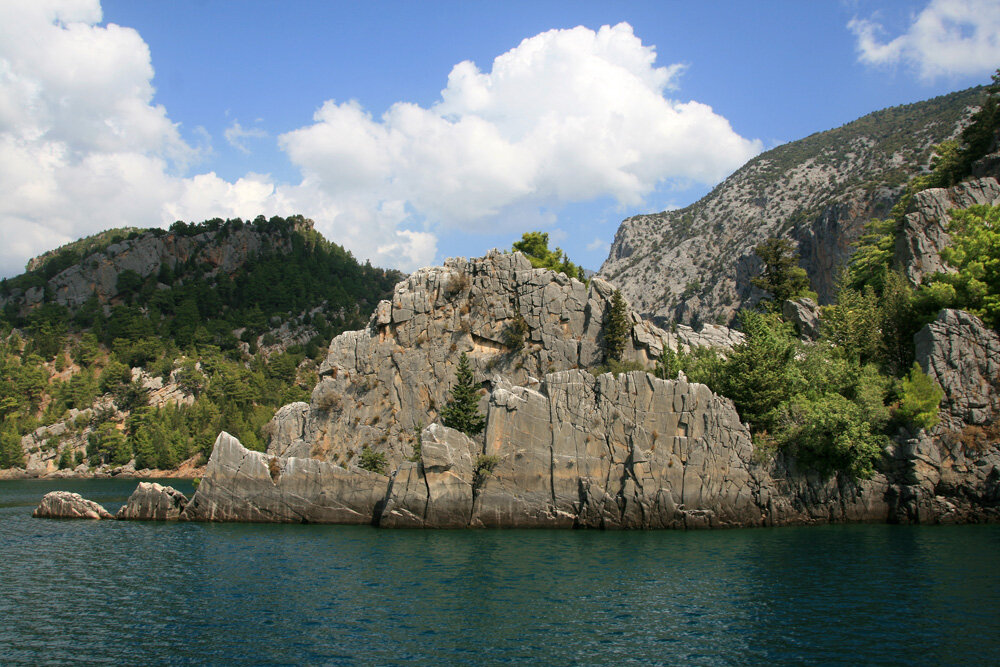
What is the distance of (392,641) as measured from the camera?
22.0 metres

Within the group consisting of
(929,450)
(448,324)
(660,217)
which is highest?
(660,217)

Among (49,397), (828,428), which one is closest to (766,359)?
(828,428)

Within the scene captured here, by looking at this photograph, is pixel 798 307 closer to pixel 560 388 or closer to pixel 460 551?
pixel 560 388

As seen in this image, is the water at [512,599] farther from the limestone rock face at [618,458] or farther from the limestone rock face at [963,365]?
the limestone rock face at [963,365]

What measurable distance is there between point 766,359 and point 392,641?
36825mm

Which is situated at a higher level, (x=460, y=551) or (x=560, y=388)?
(x=560, y=388)

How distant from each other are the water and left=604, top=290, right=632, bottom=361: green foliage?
1941cm

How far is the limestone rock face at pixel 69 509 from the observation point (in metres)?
53.5

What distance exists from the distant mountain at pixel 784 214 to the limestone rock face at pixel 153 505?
73.9 metres

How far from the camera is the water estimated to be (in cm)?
2112

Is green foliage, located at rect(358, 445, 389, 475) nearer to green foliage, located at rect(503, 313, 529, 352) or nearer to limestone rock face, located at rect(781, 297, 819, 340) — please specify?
green foliage, located at rect(503, 313, 529, 352)

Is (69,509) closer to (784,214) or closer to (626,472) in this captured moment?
(626,472)

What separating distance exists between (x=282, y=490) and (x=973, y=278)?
5277cm

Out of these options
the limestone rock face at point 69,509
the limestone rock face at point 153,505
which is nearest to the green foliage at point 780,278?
the limestone rock face at point 153,505
